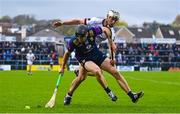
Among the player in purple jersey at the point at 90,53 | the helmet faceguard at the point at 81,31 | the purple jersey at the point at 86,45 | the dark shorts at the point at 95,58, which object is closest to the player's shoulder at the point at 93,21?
the player in purple jersey at the point at 90,53

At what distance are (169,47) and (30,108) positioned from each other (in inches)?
2184

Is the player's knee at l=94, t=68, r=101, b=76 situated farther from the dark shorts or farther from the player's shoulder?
the player's shoulder

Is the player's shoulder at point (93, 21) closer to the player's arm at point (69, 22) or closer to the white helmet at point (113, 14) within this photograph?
the player's arm at point (69, 22)

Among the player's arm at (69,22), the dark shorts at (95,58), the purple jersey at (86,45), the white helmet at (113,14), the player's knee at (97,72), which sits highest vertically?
the white helmet at (113,14)

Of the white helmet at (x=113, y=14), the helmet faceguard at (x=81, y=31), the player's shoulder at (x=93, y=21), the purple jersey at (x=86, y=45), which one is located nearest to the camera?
the helmet faceguard at (x=81, y=31)

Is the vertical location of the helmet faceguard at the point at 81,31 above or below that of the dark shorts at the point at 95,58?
above

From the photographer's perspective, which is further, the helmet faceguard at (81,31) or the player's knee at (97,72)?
the player's knee at (97,72)

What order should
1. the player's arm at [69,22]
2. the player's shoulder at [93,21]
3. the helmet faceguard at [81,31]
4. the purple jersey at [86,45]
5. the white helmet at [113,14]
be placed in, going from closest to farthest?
1. the helmet faceguard at [81,31]
2. the purple jersey at [86,45]
3. the white helmet at [113,14]
4. the player's arm at [69,22]
5. the player's shoulder at [93,21]

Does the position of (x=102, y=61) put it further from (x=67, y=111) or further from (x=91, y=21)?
(x=67, y=111)

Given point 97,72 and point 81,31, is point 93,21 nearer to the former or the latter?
point 81,31

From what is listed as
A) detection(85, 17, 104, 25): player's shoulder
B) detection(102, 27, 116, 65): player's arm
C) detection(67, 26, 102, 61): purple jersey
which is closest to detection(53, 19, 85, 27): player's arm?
detection(85, 17, 104, 25): player's shoulder

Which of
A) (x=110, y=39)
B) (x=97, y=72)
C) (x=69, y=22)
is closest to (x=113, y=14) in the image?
(x=110, y=39)

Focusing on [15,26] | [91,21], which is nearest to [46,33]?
[15,26]

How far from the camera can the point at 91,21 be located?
543 inches
